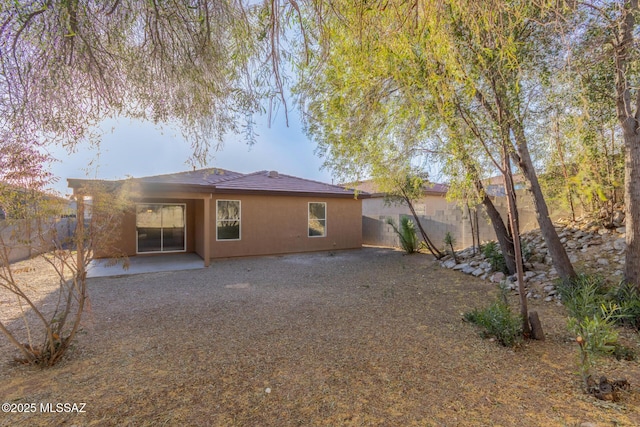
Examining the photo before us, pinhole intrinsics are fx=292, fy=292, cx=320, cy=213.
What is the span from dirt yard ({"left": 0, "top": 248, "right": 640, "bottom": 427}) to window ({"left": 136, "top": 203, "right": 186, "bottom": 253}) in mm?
5543

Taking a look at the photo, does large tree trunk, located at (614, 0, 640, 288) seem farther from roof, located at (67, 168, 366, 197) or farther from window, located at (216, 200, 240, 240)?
window, located at (216, 200, 240, 240)

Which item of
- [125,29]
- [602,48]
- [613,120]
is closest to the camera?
[125,29]

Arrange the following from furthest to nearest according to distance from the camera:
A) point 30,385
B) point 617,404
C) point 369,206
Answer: point 369,206
point 30,385
point 617,404

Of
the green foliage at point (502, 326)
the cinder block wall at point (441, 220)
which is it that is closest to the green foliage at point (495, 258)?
the cinder block wall at point (441, 220)

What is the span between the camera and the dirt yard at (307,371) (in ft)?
6.93

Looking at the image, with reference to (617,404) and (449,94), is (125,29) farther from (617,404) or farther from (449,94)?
(617,404)

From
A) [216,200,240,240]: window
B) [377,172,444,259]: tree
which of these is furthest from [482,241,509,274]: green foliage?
[216,200,240,240]: window

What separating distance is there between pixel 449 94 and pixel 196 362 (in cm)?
374

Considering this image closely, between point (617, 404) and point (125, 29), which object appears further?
point (125, 29)

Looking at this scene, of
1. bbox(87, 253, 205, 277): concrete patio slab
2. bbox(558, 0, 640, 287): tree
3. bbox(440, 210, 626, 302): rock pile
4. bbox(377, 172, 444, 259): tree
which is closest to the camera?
bbox(558, 0, 640, 287): tree

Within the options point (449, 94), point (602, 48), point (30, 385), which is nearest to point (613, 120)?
point (602, 48)

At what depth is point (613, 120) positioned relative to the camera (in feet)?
14.2

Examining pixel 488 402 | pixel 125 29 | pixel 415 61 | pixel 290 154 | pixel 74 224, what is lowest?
pixel 488 402

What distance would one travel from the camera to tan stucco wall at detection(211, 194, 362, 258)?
10.1m
